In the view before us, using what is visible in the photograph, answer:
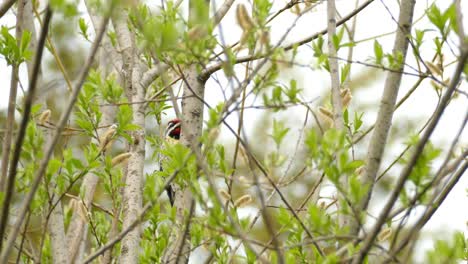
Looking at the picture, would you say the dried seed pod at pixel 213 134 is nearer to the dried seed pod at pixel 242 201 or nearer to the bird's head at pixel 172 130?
the dried seed pod at pixel 242 201

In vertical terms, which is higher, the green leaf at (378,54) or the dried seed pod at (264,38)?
the green leaf at (378,54)

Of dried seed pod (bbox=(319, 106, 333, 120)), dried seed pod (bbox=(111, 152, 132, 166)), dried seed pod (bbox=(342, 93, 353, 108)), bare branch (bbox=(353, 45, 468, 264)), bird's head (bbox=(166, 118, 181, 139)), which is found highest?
bird's head (bbox=(166, 118, 181, 139))

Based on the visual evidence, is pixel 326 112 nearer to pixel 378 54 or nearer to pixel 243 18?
pixel 378 54

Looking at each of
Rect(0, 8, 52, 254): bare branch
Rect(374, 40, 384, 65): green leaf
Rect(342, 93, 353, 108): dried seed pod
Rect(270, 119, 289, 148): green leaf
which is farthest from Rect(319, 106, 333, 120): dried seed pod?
Rect(0, 8, 52, 254): bare branch

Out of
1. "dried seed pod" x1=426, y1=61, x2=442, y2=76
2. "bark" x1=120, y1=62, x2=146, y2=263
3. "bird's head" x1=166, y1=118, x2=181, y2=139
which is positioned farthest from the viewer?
"bird's head" x1=166, y1=118, x2=181, y2=139

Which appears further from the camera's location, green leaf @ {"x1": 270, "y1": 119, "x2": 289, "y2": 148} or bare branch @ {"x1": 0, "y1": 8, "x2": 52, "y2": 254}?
green leaf @ {"x1": 270, "y1": 119, "x2": 289, "y2": 148}

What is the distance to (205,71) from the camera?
363 centimetres

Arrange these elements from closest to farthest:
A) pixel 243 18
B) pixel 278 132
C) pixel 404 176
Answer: pixel 404 176
pixel 243 18
pixel 278 132

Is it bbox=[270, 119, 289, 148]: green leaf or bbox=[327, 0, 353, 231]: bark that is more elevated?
bbox=[327, 0, 353, 231]: bark

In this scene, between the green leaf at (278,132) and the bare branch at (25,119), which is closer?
the bare branch at (25,119)

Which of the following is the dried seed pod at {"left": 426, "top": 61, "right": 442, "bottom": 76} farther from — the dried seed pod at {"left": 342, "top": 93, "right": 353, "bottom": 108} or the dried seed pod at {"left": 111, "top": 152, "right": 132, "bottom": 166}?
the dried seed pod at {"left": 111, "top": 152, "right": 132, "bottom": 166}

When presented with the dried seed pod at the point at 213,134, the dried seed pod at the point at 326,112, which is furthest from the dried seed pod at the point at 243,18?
the dried seed pod at the point at 326,112

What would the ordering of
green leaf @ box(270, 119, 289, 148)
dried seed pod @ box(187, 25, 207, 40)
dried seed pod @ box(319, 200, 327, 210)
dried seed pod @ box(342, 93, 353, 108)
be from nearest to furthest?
dried seed pod @ box(187, 25, 207, 40) → green leaf @ box(270, 119, 289, 148) → dried seed pod @ box(342, 93, 353, 108) → dried seed pod @ box(319, 200, 327, 210)

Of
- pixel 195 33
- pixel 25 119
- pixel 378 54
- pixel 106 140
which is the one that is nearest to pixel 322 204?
pixel 378 54
